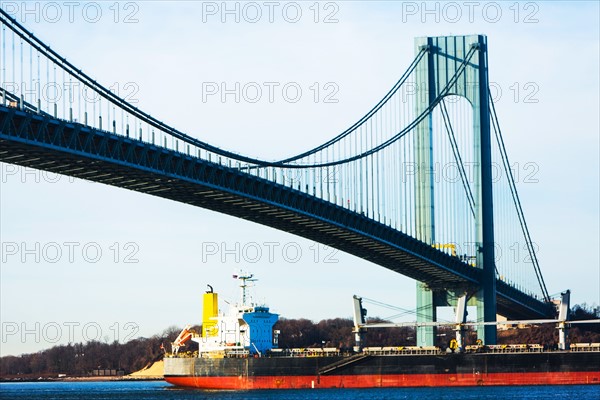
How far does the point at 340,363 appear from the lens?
75750 mm

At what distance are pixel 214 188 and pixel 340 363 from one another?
1958cm

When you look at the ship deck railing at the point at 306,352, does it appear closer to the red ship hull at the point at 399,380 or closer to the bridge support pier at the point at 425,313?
the red ship hull at the point at 399,380

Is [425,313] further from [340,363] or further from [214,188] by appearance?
[214,188]

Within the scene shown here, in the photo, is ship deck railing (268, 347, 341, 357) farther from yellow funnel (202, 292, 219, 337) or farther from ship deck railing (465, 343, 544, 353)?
ship deck railing (465, 343, 544, 353)

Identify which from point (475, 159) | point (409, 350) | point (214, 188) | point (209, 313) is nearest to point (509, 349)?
point (409, 350)

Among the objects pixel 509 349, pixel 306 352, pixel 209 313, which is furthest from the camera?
pixel 209 313

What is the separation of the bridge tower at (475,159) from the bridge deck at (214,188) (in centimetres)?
135

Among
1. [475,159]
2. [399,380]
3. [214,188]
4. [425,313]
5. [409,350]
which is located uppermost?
[475,159]

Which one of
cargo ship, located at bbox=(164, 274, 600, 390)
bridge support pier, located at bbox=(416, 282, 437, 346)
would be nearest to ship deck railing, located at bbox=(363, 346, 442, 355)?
cargo ship, located at bbox=(164, 274, 600, 390)

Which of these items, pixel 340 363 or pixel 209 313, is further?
pixel 209 313

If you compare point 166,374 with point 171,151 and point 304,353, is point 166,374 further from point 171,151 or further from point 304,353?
point 171,151

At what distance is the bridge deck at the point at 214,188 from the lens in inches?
1900

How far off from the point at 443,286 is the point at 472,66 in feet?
49.7

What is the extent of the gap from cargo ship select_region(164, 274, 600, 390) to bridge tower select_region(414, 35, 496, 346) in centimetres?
954
